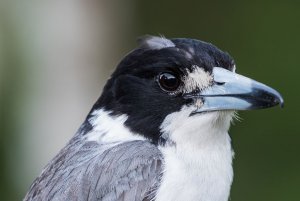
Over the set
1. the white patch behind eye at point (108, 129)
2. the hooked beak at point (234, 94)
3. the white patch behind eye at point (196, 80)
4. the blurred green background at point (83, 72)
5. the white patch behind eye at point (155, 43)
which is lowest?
the blurred green background at point (83, 72)

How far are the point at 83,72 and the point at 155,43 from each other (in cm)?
381

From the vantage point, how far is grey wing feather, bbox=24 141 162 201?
17.3 ft

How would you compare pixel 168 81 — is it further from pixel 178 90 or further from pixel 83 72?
pixel 83 72

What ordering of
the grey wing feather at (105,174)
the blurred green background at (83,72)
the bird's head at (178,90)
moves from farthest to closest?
the blurred green background at (83,72) → the bird's head at (178,90) → the grey wing feather at (105,174)

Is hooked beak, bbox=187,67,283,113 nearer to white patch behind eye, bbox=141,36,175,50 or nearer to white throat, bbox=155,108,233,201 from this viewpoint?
white throat, bbox=155,108,233,201

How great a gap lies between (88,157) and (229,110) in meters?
0.84

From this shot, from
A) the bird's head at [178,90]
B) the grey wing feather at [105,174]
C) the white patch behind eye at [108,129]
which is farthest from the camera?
the white patch behind eye at [108,129]

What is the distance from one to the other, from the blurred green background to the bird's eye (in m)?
3.60

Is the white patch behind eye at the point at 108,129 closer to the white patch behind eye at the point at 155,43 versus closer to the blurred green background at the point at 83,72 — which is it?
the white patch behind eye at the point at 155,43

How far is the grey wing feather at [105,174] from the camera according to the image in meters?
5.26

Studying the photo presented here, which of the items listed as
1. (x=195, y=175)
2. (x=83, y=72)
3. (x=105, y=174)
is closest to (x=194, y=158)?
(x=195, y=175)

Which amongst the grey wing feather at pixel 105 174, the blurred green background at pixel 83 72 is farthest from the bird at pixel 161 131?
the blurred green background at pixel 83 72

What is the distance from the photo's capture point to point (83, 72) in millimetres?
9375

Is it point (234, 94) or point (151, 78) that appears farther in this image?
point (151, 78)
